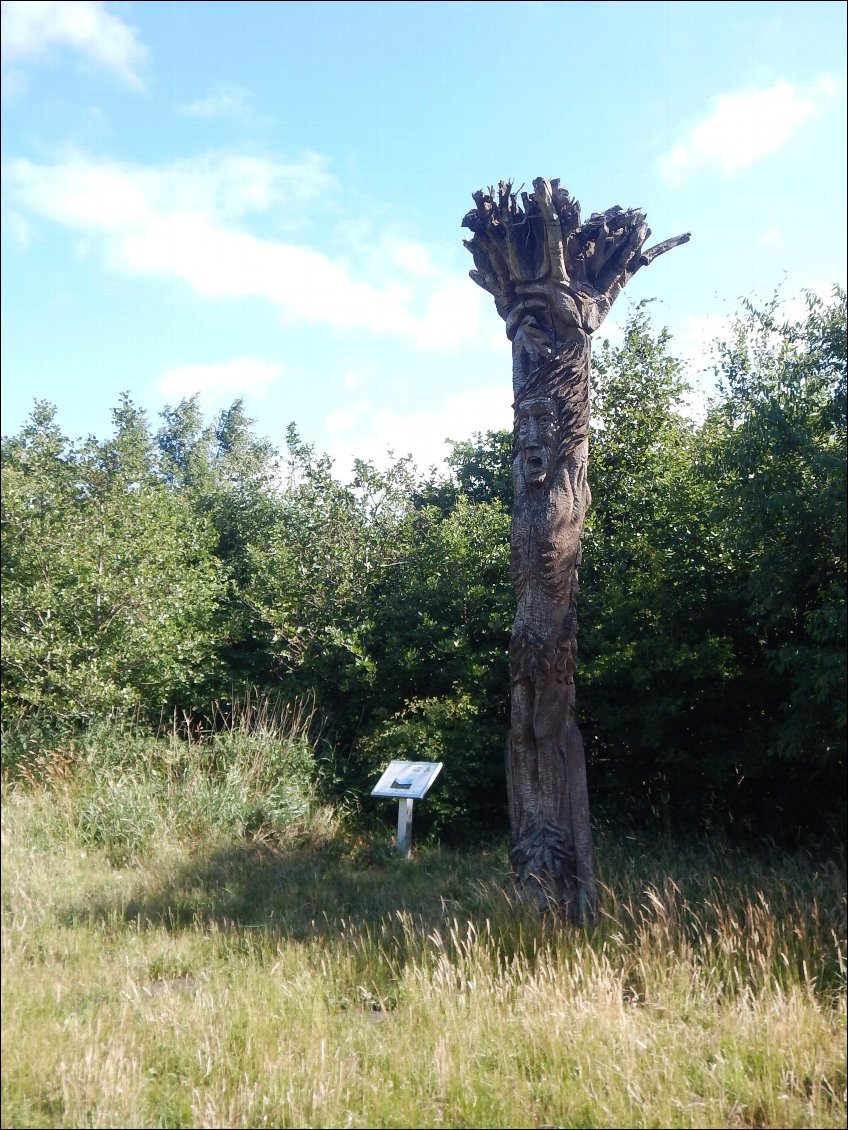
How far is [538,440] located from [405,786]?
345cm

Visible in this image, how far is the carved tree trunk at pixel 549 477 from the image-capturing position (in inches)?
232

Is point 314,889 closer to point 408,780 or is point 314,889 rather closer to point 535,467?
point 408,780

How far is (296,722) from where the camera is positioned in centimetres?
999

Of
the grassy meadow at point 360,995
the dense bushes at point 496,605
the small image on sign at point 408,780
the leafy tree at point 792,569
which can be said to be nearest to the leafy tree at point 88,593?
the dense bushes at point 496,605

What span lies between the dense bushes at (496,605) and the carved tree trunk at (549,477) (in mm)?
1918

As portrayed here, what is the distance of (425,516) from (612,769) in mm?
4315

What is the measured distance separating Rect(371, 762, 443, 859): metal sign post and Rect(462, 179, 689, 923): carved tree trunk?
5.95 feet

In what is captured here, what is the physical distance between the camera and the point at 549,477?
6.21 meters

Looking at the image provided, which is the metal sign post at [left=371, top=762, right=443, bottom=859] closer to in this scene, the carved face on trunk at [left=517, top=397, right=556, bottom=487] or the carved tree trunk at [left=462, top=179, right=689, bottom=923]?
the carved tree trunk at [left=462, top=179, right=689, bottom=923]

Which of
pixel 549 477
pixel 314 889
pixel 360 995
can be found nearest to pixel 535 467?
pixel 549 477

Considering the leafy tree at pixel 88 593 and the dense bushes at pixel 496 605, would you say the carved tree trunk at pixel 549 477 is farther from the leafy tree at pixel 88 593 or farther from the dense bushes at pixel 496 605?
the leafy tree at pixel 88 593

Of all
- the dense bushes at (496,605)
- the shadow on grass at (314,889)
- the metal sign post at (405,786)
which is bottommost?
the shadow on grass at (314,889)

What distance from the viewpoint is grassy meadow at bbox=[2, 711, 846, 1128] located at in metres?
2.91

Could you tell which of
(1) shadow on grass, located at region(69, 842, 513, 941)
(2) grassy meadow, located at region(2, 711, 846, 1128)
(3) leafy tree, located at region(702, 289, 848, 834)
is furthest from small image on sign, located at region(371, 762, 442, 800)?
(3) leafy tree, located at region(702, 289, 848, 834)
